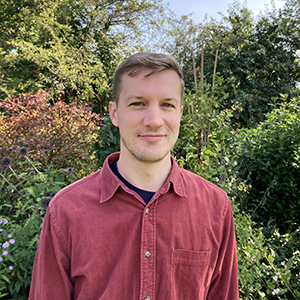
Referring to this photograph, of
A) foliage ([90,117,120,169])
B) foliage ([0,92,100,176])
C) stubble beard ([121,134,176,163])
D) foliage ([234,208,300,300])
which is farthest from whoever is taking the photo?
foliage ([0,92,100,176])

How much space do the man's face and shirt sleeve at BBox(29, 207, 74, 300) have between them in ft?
1.48

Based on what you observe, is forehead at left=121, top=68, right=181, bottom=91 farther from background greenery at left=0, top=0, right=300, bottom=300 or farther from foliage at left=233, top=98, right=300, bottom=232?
foliage at left=233, top=98, right=300, bottom=232

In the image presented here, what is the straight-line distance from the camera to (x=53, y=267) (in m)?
1.05

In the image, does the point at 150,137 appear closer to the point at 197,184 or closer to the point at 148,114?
the point at 148,114

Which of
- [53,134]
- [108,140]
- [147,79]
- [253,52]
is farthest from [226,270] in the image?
[253,52]

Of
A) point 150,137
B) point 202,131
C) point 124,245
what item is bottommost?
point 124,245

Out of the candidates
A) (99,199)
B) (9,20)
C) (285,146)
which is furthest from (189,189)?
(9,20)

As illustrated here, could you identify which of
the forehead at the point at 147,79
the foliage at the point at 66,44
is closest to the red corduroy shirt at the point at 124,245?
the forehead at the point at 147,79

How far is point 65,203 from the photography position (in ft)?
3.59

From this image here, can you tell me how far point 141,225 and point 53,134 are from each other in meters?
4.04

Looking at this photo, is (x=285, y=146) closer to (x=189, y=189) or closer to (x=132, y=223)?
(x=189, y=189)

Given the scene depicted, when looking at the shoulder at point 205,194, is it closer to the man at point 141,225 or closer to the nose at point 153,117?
the man at point 141,225

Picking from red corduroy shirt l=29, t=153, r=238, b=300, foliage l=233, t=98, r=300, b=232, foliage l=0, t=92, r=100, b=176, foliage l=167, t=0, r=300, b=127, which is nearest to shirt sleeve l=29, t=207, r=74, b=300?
red corduroy shirt l=29, t=153, r=238, b=300

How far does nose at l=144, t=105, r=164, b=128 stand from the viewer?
1.08m
